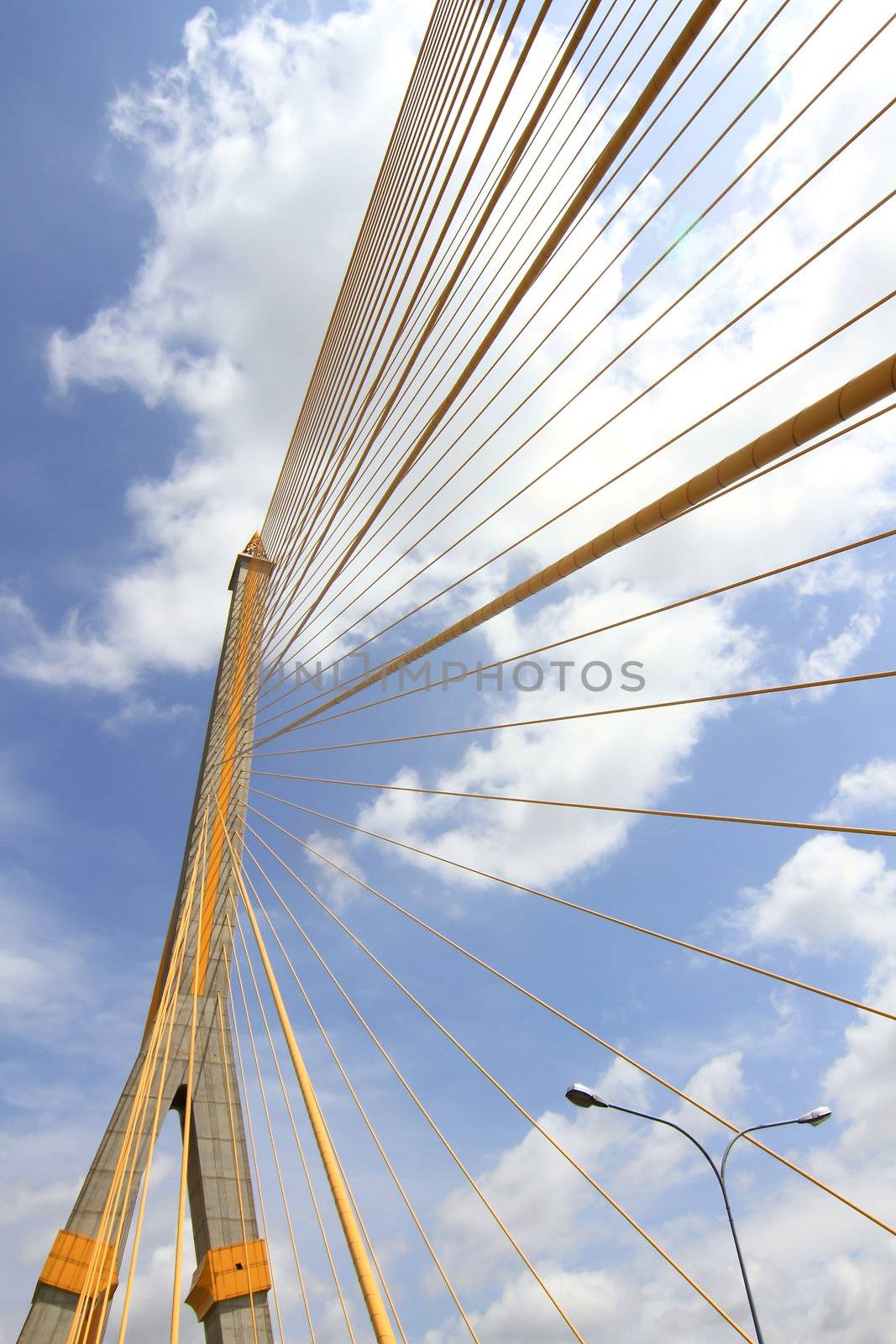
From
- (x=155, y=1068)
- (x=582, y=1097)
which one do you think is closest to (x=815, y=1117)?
(x=582, y=1097)

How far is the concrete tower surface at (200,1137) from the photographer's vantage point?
5.32m

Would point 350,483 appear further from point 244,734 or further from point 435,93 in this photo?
point 244,734

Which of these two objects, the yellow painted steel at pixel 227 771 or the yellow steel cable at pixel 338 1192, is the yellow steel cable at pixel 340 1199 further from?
the yellow painted steel at pixel 227 771

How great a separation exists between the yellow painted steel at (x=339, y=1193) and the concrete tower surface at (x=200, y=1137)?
89 cm

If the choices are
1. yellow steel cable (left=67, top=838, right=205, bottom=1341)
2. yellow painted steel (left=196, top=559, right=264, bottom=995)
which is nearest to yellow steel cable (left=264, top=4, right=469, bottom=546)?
yellow painted steel (left=196, top=559, right=264, bottom=995)

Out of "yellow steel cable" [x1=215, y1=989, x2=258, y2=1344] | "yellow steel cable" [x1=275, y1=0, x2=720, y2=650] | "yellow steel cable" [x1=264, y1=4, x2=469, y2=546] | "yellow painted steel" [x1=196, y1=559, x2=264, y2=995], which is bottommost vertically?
"yellow steel cable" [x1=215, y1=989, x2=258, y2=1344]

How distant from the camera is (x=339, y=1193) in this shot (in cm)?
319

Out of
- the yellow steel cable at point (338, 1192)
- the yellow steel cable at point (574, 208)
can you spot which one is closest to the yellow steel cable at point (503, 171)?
the yellow steel cable at point (574, 208)

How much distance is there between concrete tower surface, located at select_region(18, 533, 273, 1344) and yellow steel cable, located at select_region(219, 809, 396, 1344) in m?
0.87

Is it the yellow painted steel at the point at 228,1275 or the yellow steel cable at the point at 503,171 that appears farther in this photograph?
the yellow painted steel at the point at 228,1275

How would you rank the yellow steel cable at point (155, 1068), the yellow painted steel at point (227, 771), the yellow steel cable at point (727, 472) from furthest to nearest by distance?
the yellow painted steel at point (227, 771)
the yellow steel cable at point (155, 1068)
the yellow steel cable at point (727, 472)

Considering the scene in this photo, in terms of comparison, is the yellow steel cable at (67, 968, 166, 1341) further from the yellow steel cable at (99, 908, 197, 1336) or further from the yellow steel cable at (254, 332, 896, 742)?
Result: the yellow steel cable at (254, 332, 896, 742)

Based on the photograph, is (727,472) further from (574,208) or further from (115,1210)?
(115,1210)

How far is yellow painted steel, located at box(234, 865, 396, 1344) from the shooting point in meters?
2.65
